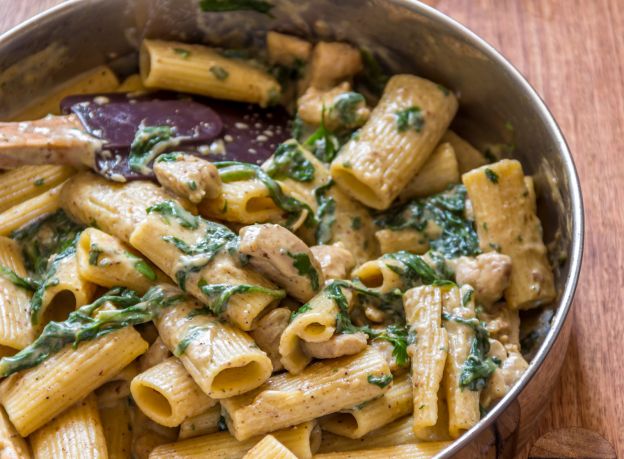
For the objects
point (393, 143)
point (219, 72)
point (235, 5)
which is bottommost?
point (393, 143)

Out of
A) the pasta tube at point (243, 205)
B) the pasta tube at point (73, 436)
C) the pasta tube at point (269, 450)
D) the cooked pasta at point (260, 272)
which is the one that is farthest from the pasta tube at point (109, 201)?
the pasta tube at point (269, 450)

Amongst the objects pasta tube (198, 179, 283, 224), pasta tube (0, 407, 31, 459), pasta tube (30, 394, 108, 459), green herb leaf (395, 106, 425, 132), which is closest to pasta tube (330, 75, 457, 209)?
green herb leaf (395, 106, 425, 132)

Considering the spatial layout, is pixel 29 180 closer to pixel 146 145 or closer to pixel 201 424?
pixel 146 145

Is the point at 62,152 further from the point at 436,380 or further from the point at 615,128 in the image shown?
the point at 615,128

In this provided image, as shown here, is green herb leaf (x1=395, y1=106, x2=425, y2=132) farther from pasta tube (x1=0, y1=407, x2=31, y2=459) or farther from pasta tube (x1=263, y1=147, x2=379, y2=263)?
pasta tube (x1=0, y1=407, x2=31, y2=459)

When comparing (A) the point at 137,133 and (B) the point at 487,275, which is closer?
(B) the point at 487,275

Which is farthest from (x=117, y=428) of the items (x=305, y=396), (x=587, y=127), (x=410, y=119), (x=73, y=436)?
(x=587, y=127)
